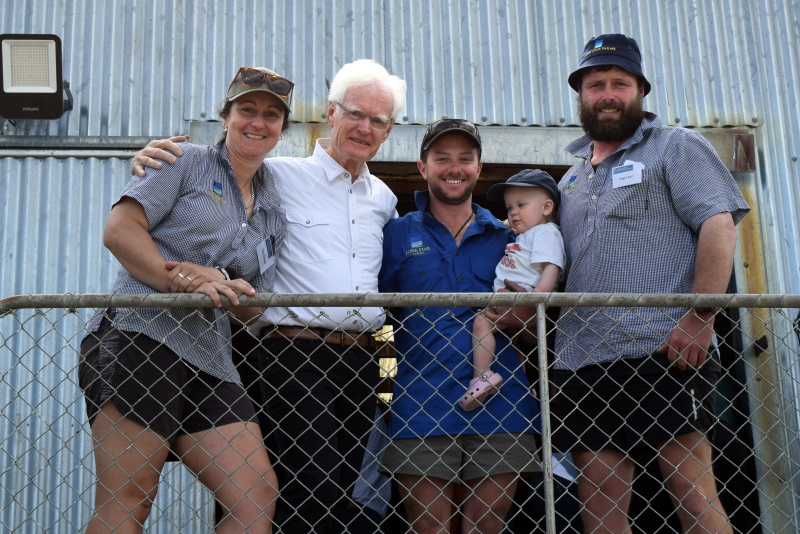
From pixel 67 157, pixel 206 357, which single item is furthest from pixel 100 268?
pixel 206 357

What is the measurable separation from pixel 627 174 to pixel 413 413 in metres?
1.37

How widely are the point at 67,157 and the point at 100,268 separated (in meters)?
0.74

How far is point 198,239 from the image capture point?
10.8 ft

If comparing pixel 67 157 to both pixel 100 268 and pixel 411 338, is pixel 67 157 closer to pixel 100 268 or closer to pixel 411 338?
pixel 100 268

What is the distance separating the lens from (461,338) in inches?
144

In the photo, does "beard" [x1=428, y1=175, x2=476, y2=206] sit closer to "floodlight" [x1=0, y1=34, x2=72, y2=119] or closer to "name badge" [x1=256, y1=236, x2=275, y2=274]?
"name badge" [x1=256, y1=236, x2=275, y2=274]

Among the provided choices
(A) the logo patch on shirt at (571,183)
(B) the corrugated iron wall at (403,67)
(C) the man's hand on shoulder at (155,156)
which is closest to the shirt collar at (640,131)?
(A) the logo patch on shirt at (571,183)

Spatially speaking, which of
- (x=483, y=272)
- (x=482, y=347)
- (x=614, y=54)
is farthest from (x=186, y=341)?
(x=614, y=54)

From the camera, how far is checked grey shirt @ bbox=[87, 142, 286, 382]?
3.18m

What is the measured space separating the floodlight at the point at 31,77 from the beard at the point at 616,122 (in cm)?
316

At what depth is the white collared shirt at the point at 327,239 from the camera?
11.7ft

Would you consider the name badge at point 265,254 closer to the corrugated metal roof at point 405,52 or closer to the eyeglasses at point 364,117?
the eyeglasses at point 364,117

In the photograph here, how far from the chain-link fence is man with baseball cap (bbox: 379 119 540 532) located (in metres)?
0.01

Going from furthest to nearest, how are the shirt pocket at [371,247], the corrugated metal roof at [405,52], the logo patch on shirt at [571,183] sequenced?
the corrugated metal roof at [405,52], the logo patch on shirt at [571,183], the shirt pocket at [371,247]
